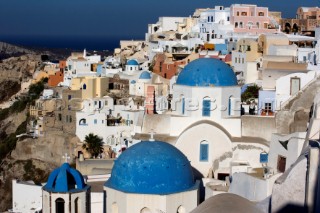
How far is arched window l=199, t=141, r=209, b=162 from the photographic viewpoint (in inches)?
797

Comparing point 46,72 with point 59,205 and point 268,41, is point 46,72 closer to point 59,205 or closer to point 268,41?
point 268,41

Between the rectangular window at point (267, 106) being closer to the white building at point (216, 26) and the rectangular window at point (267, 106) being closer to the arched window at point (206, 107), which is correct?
the arched window at point (206, 107)

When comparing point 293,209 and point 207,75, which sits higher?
point 207,75

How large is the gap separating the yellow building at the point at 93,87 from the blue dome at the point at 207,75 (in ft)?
63.9

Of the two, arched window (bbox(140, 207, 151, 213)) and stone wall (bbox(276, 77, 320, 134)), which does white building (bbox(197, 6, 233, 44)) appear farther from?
arched window (bbox(140, 207, 151, 213))

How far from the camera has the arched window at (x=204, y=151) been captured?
797 inches

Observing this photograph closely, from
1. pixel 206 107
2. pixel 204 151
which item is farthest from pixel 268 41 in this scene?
pixel 204 151

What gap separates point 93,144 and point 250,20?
72.8 ft

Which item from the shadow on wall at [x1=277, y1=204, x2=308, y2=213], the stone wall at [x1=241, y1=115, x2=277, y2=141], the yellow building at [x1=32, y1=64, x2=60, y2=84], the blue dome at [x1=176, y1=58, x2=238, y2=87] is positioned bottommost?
the shadow on wall at [x1=277, y1=204, x2=308, y2=213]

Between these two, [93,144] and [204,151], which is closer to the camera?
[204,151]

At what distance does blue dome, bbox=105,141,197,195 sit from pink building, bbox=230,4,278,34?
34805mm

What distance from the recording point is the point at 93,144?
32.6 metres

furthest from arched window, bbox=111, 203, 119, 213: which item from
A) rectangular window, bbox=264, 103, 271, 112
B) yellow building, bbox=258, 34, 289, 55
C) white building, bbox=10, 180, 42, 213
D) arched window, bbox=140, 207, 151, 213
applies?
yellow building, bbox=258, 34, 289, 55

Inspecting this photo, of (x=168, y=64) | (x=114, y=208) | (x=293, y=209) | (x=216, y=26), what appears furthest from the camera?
(x=216, y=26)
